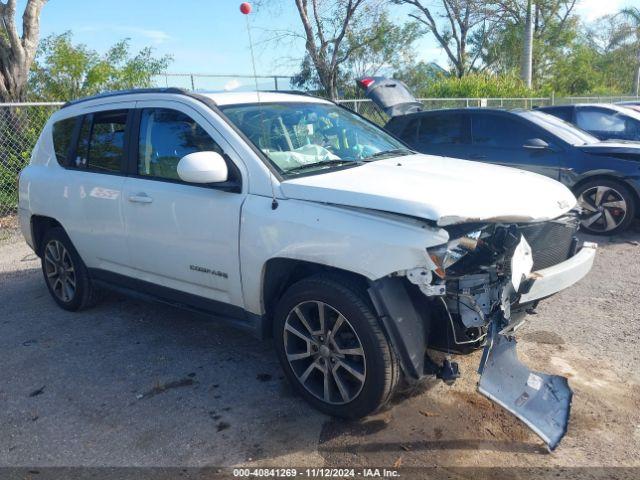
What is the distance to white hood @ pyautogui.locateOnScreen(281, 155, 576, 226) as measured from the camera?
9.95 feet

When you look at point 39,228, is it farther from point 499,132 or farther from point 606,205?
point 606,205

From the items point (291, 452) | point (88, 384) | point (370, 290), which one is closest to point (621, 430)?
point (370, 290)

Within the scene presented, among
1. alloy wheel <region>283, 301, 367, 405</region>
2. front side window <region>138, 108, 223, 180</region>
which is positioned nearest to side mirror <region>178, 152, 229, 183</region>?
front side window <region>138, 108, 223, 180</region>

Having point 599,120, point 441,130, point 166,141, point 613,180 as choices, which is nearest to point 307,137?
point 166,141

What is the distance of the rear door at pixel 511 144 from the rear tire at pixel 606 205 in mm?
475

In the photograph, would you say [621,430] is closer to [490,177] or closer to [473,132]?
[490,177]

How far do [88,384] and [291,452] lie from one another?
5.59 feet

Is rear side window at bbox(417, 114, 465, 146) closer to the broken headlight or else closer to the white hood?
the white hood

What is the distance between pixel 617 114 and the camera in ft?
33.6

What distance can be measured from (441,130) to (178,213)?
562 centimetres

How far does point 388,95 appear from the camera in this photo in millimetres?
9094

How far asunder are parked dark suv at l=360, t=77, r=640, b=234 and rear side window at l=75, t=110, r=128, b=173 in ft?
16.4

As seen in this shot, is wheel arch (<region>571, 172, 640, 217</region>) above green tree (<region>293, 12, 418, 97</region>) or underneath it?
underneath

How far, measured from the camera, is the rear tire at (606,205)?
24.3 ft
